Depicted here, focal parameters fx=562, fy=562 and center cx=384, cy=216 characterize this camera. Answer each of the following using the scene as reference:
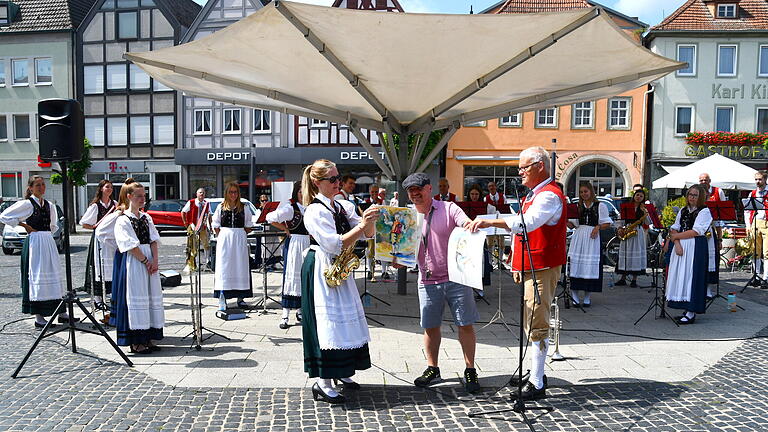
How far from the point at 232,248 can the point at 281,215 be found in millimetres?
1278

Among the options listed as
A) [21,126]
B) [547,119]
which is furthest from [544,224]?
[21,126]

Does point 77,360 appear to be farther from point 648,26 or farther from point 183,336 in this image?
point 648,26

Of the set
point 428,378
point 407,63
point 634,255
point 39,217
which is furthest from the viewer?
point 634,255

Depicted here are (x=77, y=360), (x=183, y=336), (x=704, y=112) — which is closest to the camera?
(x=77, y=360)

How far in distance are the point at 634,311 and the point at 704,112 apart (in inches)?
949

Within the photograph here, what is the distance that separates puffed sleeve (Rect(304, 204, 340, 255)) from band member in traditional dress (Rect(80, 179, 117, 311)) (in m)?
4.07

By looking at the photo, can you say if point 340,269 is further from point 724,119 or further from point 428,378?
point 724,119

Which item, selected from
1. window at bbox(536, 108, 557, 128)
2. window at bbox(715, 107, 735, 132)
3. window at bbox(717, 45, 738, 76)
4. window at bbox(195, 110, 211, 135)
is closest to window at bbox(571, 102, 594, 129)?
window at bbox(536, 108, 557, 128)

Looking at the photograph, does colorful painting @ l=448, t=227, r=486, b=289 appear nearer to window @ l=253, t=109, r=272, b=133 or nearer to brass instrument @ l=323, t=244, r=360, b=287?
brass instrument @ l=323, t=244, r=360, b=287

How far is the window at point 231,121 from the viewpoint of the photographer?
30062mm

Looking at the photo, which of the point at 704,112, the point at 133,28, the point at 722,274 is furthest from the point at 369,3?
the point at 722,274

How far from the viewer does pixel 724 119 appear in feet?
92.4

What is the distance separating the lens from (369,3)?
2825cm

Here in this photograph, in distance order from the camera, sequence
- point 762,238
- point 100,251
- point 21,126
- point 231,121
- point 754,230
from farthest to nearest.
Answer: point 21,126 < point 231,121 < point 762,238 < point 754,230 < point 100,251
